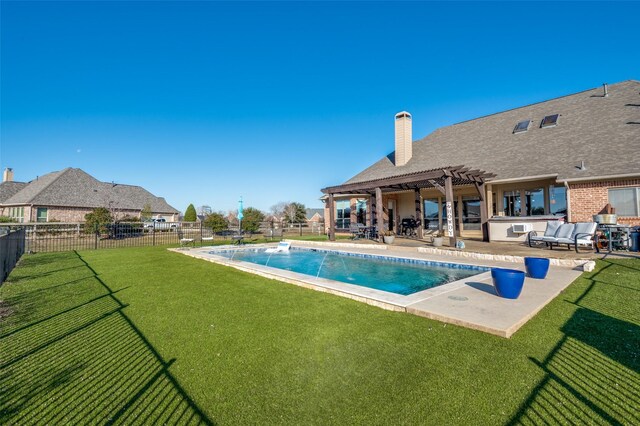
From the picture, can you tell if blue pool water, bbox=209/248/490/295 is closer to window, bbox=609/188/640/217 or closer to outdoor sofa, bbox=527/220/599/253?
outdoor sofa, bbox=527/220/599/253

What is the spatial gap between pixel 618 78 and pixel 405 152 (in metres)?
12.4

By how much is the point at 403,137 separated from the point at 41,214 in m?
33.5

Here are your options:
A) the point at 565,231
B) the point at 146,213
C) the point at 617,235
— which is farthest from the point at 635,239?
the point at 146,213

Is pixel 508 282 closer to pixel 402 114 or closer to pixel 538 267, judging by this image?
pixel 538 267

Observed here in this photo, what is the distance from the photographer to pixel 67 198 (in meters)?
29.9

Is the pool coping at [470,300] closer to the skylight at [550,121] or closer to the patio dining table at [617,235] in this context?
the patio dining table at [617,235]

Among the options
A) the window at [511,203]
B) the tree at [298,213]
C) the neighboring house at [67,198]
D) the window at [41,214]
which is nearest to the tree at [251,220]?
the neighboring house at [67,198]

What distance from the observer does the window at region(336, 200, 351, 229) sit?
Answer: 2367 centimetres

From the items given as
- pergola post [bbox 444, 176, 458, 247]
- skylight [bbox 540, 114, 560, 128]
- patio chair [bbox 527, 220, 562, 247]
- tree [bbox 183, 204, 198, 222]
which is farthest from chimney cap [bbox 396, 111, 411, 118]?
tree [bbox 183, 204, 198, 222]

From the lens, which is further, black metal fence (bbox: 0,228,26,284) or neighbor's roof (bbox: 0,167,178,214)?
neighbor's roof (bbox: 0,167,178,214)

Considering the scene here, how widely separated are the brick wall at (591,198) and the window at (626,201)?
0.59 feet

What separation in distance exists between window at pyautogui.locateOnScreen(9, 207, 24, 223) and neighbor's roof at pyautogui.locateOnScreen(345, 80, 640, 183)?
3320cm

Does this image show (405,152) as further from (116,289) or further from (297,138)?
(116,289)

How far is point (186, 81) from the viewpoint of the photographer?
19.3 m
